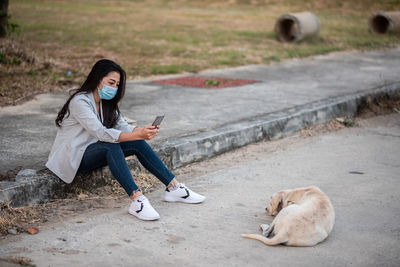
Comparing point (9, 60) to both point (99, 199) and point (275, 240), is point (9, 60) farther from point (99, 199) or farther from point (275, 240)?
point (275, 240)

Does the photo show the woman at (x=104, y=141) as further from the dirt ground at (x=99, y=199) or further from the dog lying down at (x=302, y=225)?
the dog lying down at (x=302, y=225)

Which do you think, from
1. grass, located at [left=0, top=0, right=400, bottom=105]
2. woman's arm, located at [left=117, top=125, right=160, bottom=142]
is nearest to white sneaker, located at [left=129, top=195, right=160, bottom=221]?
woman's arm, located at [left=117, top=125, right=160, bottom=142]

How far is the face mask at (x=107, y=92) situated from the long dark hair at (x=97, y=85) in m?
0.06

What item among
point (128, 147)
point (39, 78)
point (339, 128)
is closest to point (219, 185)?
point (128, 147)

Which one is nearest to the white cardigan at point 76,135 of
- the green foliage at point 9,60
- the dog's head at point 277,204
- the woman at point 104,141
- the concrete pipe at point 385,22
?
the woman at point 104,141

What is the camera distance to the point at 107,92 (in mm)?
4008

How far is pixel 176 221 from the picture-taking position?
374 cm

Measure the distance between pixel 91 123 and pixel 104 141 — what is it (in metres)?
0.17

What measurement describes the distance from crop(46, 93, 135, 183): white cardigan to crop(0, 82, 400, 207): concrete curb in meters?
0.13

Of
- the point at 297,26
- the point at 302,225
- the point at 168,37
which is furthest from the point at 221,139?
the point at 297,26

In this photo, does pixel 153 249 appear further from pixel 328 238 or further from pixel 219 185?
pixel 219 185

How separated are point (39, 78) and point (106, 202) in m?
4.39

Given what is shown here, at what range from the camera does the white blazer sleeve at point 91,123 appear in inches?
152

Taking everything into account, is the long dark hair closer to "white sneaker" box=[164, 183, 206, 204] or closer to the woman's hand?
the woman's hand
